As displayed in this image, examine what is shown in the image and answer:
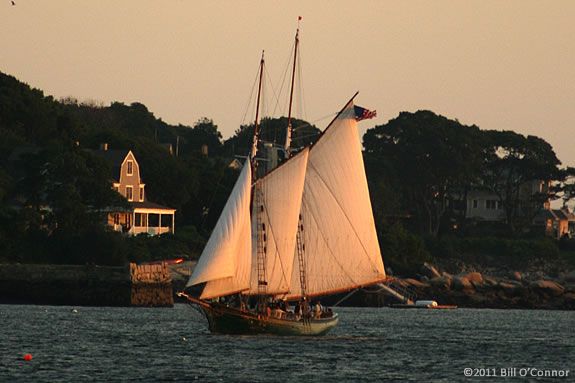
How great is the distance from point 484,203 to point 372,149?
47.2 ft

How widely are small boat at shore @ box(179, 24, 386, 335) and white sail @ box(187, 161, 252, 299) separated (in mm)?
48

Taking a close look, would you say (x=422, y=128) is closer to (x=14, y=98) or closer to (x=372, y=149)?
(x=372, y=149)

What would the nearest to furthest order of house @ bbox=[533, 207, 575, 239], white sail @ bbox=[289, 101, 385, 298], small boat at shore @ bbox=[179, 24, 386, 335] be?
small boat at shore @ bbox=[179, 24, 386, 335] < white sail @ bbox=[289, 101, 385, 298] < house @ bbox=[533, 207, 575, 239]

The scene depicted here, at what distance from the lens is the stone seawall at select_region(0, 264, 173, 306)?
355ft

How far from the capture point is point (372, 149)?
620 ft

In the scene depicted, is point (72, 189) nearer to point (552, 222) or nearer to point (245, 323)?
point (245, 323)

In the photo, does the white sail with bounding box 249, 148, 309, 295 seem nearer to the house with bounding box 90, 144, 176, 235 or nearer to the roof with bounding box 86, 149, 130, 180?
the house with bounding box 90, 144, 176, 235

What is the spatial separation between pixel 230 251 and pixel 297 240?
23.6ft

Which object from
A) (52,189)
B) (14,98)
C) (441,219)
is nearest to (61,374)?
(52,189)

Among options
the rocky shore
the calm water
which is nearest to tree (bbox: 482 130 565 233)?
the rocky shore

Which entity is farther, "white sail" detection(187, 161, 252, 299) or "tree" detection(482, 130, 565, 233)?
"tree" detection(482, 130, 565, 233)

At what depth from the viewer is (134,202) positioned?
138000mm

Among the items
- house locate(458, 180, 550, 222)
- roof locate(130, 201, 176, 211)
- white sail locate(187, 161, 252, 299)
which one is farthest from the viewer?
house locate(458, 180, 550, 222)

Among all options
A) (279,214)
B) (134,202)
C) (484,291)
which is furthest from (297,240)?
(484,291)
